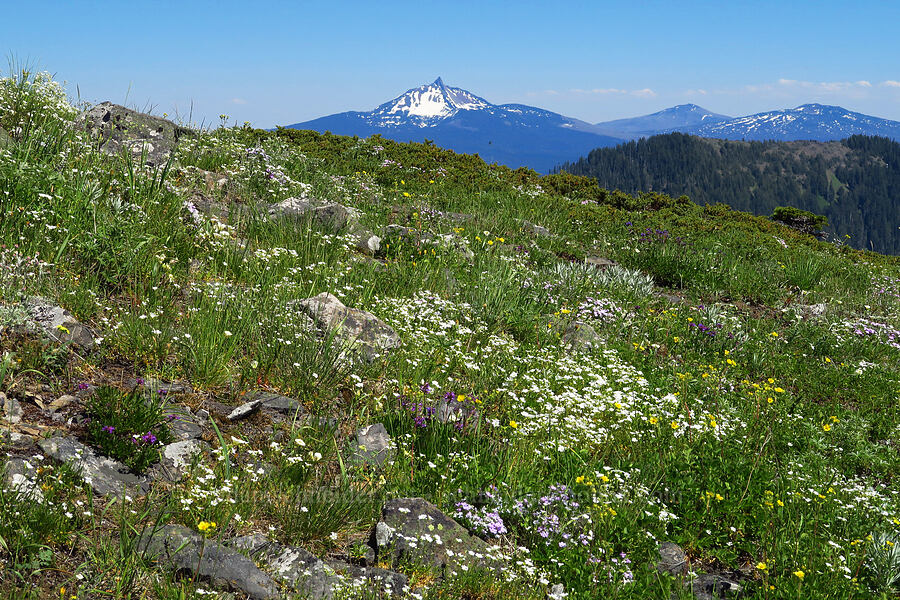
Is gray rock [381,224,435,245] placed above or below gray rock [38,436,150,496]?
above

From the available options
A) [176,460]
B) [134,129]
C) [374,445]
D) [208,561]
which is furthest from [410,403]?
[134,129]

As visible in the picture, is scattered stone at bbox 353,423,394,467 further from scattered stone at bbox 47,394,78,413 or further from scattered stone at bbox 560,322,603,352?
scattered stone at bbox 560,322,603,352

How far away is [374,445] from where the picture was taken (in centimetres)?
480

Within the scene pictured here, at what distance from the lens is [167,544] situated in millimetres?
3145

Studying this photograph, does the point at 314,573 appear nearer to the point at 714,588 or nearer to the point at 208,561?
the point at 208,561

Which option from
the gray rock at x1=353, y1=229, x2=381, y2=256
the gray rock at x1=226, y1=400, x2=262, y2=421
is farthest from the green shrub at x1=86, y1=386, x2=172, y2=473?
the gray rock at x1=353, y1=229, x2=381, y2=256

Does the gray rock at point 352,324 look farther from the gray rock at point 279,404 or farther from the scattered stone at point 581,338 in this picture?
the scattered stone at point 581,338

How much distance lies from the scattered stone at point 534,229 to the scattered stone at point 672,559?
893 cm

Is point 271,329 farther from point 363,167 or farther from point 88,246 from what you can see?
point 363,167

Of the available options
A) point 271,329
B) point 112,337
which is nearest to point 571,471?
point 271,329

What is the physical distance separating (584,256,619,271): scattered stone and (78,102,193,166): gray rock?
8.06 m

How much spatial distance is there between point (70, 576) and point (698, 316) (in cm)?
888

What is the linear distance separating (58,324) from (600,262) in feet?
32.6

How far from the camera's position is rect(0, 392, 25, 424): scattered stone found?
3773mm
